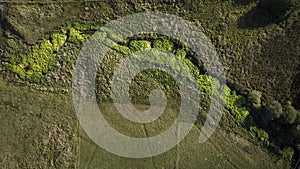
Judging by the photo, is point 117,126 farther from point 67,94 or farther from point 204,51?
point 204,51

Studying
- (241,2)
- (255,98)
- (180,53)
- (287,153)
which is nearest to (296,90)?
(255,98)

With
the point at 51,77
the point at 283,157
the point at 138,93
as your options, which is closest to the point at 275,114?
the point at 283,157

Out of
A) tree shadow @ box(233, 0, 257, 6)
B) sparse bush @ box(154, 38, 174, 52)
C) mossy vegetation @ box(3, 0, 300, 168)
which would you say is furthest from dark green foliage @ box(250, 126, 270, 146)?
tree shadow @ box(233, 0, 257, 6)

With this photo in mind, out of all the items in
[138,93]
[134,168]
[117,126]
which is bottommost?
[134,168]

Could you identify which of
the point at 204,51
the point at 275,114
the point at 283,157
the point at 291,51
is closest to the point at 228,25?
the point at 204,51

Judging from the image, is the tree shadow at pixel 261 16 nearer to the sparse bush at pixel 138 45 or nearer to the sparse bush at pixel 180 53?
the sparse bush at pixel 180 53

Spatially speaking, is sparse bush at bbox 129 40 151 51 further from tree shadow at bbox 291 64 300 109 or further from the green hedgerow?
tree shadow at bbox 291 64 300 109

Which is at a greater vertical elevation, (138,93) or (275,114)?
(275,114)

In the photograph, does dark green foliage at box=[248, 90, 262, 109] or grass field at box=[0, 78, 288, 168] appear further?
dark green foliage at box=[248, 90, 262, 109]
